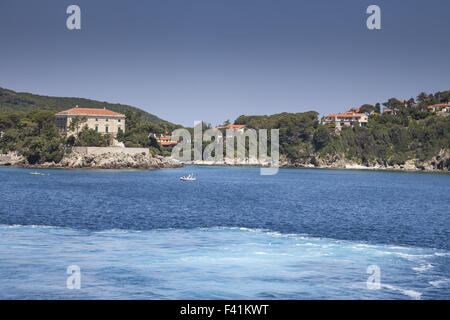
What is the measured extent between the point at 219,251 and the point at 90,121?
11692cm

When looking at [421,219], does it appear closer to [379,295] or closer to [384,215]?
[384,215]

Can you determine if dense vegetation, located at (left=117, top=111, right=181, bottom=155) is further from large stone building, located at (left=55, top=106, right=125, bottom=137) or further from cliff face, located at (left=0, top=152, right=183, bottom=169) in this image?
cliff face, located at (left=0, top=152, right=183, bottom=169)

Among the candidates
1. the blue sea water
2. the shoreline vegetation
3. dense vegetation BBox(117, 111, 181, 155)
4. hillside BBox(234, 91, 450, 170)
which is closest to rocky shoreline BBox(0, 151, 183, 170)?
the shoreline vegetation

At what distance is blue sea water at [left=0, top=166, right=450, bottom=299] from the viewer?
19844 mm

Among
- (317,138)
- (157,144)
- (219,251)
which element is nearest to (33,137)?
(157,144)

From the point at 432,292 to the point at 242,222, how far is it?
22.3m

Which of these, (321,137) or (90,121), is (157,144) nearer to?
(90,121)

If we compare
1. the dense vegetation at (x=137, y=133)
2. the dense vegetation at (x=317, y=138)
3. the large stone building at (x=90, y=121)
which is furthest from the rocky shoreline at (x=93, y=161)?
the large stone building at (x=90, y=121)

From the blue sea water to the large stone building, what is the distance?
3340 inches

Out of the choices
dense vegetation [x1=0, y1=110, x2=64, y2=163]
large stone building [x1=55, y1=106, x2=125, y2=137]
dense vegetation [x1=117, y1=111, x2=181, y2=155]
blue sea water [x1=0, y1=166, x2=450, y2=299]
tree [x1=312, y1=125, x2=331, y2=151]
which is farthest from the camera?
tree [x1=312, y1=125, x2=331, y2=151]

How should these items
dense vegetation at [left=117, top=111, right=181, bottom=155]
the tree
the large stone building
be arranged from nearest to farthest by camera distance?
the large stone building
dense vegetation at [left=117, top=111, right=181, bottom=155]
the tree

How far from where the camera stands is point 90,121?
137750 millimetres

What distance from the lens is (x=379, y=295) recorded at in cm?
1941
